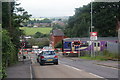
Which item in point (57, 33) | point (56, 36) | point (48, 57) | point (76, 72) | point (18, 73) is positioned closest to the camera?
point (18, 73)

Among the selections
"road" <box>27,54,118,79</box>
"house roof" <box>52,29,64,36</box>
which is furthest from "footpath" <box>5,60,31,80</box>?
"house roof" <box>52,29,64,36</box>

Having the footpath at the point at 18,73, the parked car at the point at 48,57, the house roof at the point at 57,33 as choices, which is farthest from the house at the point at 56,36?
the footpath at the point at 18,73

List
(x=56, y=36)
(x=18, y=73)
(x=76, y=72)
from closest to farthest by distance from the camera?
(x=18, y=73), (x=76, y=72), (x=56, y=36)

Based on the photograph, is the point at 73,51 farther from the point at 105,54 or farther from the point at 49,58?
the point at 49,58

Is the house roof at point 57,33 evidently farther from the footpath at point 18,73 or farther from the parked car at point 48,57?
the footpath at point 18,73

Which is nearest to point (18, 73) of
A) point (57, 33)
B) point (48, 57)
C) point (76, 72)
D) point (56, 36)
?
point (76, 72)

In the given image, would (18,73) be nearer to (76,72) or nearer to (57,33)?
(76,72)

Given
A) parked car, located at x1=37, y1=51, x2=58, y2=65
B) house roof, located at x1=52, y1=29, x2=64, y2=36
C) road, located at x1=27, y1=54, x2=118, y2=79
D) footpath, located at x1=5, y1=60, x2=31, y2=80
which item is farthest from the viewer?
house roof, located at x1=52, y1=29, x2=64, y2=36

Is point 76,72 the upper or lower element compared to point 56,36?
lower

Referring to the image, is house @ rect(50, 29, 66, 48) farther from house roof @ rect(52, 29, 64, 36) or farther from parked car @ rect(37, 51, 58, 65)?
parked car @ rect(37, 51, 58, 65)

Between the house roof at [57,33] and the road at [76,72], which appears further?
the house roof at [57,33]

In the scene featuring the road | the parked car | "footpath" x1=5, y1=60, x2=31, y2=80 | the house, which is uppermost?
the house

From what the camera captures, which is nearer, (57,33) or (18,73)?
(18,73)

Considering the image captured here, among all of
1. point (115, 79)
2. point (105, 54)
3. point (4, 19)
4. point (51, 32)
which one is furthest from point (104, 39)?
point (51, 32)
